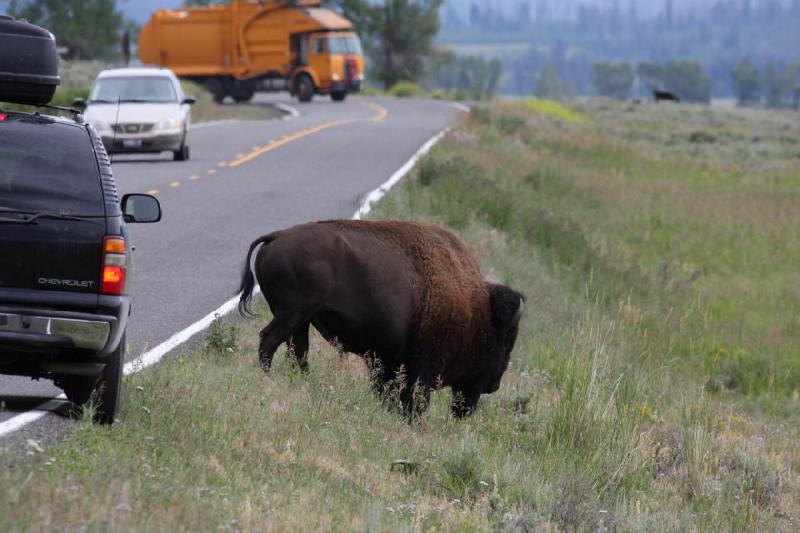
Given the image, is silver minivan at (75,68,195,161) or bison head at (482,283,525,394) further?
silver minivan at (75,68,195,161)

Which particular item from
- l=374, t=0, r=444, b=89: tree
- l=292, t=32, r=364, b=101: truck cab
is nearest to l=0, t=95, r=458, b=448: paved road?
l=292, t=32, r=364, b=101: truck cab

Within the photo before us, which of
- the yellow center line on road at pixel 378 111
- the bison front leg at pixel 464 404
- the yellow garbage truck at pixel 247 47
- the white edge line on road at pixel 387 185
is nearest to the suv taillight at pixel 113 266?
Answer: the bison front leg at pixel 464 404

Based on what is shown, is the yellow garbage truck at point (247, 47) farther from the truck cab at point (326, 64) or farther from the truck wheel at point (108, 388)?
the truck wheel at point (108, 388)

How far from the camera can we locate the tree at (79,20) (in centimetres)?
9456

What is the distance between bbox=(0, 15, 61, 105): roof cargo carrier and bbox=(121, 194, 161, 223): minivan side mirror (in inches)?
42.5

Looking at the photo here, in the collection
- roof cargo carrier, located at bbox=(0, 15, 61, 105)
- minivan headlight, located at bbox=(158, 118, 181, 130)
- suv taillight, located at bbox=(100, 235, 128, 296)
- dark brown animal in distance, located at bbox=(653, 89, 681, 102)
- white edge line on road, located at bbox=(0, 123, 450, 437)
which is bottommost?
dark brown animal in distance, located at bbox=(653, 89, 681, 102)

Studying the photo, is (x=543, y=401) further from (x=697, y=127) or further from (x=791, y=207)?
(x=697, y=127)

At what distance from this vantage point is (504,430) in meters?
10.5

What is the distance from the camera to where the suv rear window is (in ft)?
23.8

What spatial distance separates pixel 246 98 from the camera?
198 ft

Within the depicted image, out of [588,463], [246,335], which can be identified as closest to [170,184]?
[246,335]

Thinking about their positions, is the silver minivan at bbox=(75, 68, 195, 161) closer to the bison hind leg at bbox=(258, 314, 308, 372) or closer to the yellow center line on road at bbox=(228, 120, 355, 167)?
the yellow center line on road at bbox=(228, 120, 355, 167)

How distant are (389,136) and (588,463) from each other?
1025 inches

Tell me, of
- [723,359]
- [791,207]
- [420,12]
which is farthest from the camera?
[420,12]
